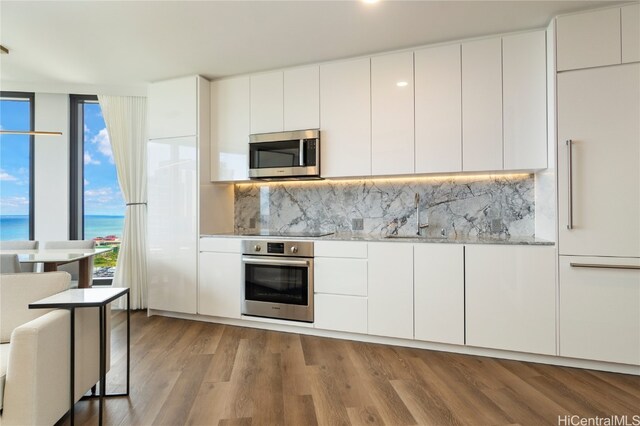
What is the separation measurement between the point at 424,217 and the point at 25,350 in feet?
9.94

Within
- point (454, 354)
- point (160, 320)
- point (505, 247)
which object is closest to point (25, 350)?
point (160, 320)

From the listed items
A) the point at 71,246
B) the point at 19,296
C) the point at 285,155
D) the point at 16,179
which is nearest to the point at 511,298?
the point at 285,155

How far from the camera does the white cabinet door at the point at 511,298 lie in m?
2.52

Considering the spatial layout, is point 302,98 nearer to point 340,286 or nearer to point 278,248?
point 278,248

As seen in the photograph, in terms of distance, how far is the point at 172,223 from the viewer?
3691mm

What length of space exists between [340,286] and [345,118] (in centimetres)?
157

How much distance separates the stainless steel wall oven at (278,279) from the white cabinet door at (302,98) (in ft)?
3.93

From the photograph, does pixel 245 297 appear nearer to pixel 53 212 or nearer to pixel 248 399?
pixel 248 399

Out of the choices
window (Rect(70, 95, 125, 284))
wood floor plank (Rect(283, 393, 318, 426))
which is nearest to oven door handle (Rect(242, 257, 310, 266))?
wood floor plank (Rect(283, 393, 318, 426))

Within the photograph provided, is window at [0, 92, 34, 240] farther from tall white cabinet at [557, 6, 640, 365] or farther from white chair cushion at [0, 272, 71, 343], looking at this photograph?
tall white cabinet at [557, 6, 640, 365]

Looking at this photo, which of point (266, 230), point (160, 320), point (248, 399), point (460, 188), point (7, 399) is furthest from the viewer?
point (266, 230)

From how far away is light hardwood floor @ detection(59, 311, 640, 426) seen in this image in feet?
6.16

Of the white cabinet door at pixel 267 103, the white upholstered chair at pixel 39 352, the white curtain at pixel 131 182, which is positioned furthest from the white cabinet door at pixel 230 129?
the white upholstered chair at pixel 39 352

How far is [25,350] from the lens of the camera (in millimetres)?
1501
